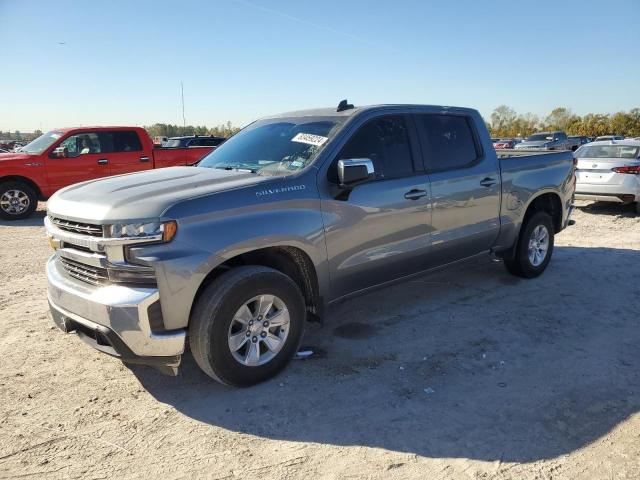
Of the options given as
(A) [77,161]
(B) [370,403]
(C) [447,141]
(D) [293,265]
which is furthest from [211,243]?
(A) [77,161]

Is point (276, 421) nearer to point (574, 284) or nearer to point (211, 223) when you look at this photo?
point (211, 223)

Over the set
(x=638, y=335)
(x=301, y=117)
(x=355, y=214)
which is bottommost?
(x=638, y=335)

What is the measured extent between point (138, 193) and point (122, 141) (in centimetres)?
929

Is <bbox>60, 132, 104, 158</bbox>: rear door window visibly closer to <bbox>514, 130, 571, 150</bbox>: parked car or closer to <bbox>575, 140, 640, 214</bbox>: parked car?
<bbox>575, 140, 640, 214</bbox>: parked car

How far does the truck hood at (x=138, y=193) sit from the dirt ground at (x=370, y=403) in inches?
50.9

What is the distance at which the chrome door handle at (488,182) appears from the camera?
201 inches

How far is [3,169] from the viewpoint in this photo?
10766 millimetres

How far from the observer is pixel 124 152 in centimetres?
1176

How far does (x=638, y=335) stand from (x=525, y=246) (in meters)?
1.69

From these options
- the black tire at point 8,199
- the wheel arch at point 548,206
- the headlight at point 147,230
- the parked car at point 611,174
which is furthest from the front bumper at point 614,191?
the black tire at point 8,199

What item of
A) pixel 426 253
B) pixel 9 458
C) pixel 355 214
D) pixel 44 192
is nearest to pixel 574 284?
pixel 426 253

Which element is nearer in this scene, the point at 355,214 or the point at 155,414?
the point at 155,414

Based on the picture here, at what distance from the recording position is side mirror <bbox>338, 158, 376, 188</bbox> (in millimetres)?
3676

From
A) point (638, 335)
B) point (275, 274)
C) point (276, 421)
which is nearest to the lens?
point (276, 421)
